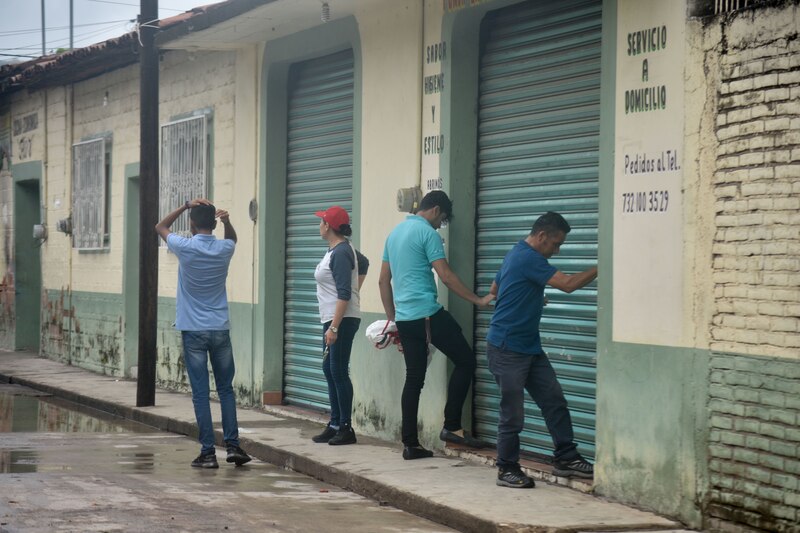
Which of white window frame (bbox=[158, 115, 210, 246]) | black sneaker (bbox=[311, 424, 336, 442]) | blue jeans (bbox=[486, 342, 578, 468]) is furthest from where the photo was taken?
white window frame (bbox=[158, 115, 210, 246])

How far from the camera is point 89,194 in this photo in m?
19.4

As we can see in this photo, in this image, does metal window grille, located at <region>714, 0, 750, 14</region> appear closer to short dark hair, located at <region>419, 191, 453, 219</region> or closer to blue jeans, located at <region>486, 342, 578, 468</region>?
blue jeans, located at <region>486, 342, 578, 468</region>

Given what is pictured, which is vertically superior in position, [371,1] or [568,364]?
[371,1]

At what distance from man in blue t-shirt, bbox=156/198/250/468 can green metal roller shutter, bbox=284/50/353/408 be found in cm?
262

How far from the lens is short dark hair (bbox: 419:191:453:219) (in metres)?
9.91

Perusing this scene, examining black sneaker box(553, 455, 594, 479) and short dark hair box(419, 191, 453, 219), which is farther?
short dark hair box(419, 191, 453, 219)

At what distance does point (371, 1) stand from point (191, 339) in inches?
136

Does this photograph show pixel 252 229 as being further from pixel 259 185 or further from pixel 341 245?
pixel 341 245

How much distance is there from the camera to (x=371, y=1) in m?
11.5

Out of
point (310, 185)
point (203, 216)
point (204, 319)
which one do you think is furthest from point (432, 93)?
point (310, 185)

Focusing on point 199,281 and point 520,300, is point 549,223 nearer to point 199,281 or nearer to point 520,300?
point 520,300

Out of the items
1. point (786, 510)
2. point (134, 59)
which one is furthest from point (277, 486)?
point (134, 59)

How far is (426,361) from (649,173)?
2711 mm

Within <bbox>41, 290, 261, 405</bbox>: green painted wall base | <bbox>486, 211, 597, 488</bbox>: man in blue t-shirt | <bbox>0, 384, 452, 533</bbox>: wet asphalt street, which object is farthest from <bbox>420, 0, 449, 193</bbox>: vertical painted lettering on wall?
<bbox>41, 290, 261, 405</bbox>: green painted wall base
